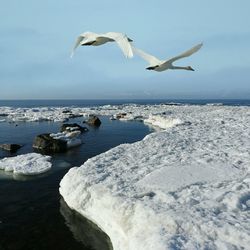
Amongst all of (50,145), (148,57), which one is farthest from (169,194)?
(50,145)

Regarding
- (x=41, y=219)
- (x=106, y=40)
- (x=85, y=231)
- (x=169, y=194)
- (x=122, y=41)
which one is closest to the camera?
(x=122, y=41)

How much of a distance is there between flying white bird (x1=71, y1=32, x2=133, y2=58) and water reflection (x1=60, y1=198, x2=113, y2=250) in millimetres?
5931

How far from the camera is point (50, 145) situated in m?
22.9

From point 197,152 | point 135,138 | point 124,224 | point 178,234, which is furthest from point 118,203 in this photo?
point 135,138

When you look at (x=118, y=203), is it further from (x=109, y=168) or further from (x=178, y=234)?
(x=109, y=168)

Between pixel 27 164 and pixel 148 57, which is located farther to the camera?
pixel 27 164

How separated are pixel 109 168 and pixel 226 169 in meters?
3.95

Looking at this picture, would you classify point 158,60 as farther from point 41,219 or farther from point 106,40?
point 41,219

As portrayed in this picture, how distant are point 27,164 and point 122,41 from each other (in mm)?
14691

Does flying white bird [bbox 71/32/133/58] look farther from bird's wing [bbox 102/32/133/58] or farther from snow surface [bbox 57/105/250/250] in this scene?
snow surface [bbox 57/105/250/250]

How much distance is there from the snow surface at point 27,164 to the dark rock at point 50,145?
2.70 meters

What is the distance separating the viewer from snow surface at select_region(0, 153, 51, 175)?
16.8 m

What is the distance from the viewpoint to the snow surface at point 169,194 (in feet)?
25.4

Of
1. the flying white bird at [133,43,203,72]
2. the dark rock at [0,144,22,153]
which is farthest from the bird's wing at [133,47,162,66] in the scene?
the dark rock at [0,144,22,153]
